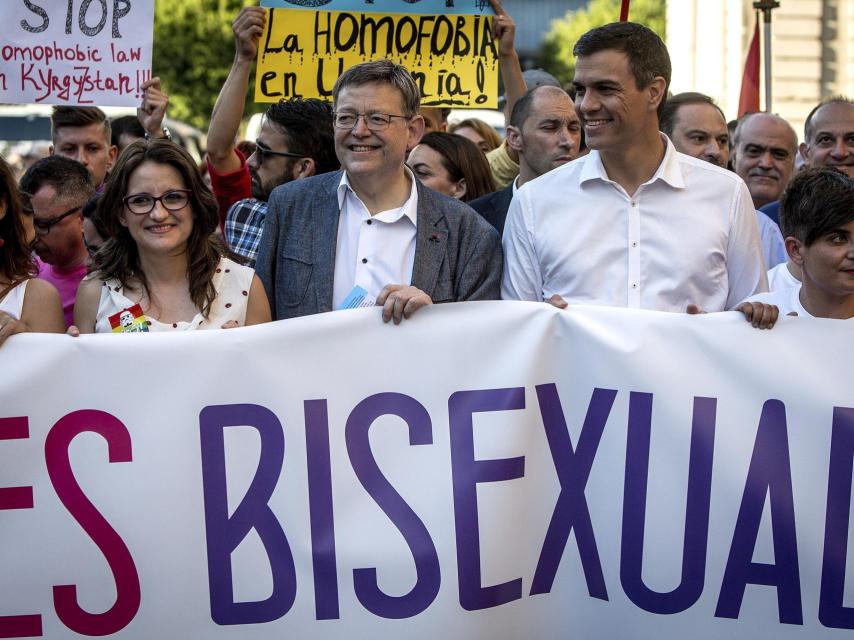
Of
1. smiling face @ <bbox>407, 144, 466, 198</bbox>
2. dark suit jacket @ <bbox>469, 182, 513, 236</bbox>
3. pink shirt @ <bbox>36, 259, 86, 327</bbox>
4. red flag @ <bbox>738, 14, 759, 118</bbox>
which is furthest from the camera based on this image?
red flag @ <bbox>738, 14, 759, 118</bbox>

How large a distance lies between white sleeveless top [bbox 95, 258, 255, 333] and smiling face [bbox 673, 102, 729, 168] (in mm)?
2706

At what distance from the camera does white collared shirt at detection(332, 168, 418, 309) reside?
4379mm

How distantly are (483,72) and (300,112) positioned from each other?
3.05 feet

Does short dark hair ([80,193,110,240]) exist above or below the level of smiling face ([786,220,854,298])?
above

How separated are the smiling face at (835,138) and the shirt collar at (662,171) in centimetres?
236

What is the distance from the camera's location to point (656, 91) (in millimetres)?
4602

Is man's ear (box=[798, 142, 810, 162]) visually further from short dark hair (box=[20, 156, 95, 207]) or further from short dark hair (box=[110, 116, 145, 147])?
short dark hair (box=[110, 116, 145, 147])

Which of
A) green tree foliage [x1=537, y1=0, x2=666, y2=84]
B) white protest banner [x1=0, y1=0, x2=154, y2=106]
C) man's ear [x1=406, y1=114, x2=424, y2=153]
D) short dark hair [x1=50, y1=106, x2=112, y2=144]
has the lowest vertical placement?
man's ear [x1=406, y1=114, x2=424, y2=153]

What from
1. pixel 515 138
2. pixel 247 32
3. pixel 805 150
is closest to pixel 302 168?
pixel 247 32

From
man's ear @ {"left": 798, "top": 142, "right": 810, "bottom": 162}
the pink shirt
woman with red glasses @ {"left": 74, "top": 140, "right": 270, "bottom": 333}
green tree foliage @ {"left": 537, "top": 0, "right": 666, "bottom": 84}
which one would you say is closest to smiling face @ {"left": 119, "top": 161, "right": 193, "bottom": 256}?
woman with red glasses @ {"left": 74, "top": 140, "right": 270, "bottom": 333}

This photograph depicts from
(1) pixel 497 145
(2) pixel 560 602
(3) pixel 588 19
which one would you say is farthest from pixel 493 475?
(3) pixel 588 19

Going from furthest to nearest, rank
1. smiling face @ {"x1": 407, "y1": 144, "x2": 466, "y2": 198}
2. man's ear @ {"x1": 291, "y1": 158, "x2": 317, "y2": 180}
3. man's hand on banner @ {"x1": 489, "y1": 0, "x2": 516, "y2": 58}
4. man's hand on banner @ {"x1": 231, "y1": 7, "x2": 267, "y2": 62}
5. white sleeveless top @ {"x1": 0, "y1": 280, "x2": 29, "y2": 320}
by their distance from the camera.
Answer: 1. smiling face @ {"x1": 407, "y1": 144, "x2": 466, "y2": 198}
2. man's hand on banner @ {"x1": 489, "y1": 0, "x2": 516, "y2": 58}
3. man's ear @ {"x1": 291, "y1": 158, "x2": 317, "y2": 180}
4. man's hand on banner @ {"x1": 231, "y1": 7, "x2": 267, "y2": 62}
5. white sleeveless top @ {"x1": 0, "y1": 280, "x2": 29, "y2": 320}

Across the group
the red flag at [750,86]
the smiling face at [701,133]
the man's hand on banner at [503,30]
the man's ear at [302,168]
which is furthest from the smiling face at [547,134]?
the red flag at [750,86]

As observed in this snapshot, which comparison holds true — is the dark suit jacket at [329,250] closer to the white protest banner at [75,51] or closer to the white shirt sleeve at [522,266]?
the white shirt sleeve at [522,266]
